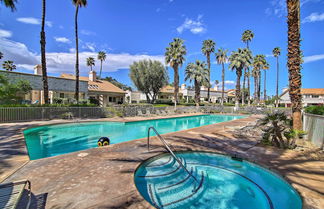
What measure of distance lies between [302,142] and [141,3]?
1752 centimetres

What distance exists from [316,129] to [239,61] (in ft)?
85.9

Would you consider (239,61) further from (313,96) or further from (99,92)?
(313,96)

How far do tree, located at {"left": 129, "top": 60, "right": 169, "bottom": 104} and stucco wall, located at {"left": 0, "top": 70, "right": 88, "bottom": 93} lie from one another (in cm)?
1039

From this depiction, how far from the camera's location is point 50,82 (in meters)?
20.2

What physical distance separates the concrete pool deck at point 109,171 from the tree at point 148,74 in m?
25.0

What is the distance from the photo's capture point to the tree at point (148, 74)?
100 feet

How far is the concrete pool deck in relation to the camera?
2.78 metres

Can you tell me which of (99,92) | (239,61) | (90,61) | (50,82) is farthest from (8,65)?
(239,61)

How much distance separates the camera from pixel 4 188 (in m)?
2.39

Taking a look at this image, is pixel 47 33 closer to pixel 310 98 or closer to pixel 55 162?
pixel 55 162

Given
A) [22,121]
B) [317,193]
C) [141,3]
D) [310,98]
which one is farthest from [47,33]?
[310,98]

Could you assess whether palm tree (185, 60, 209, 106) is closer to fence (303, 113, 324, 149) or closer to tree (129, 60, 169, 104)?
tree (129, 60, 169, 104)

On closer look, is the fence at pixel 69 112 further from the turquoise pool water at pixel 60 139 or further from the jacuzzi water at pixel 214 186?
the jacuzzi water at pixel 214 186

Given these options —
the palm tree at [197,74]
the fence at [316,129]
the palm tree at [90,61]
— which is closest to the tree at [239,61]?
the palm tree at [197,74]
